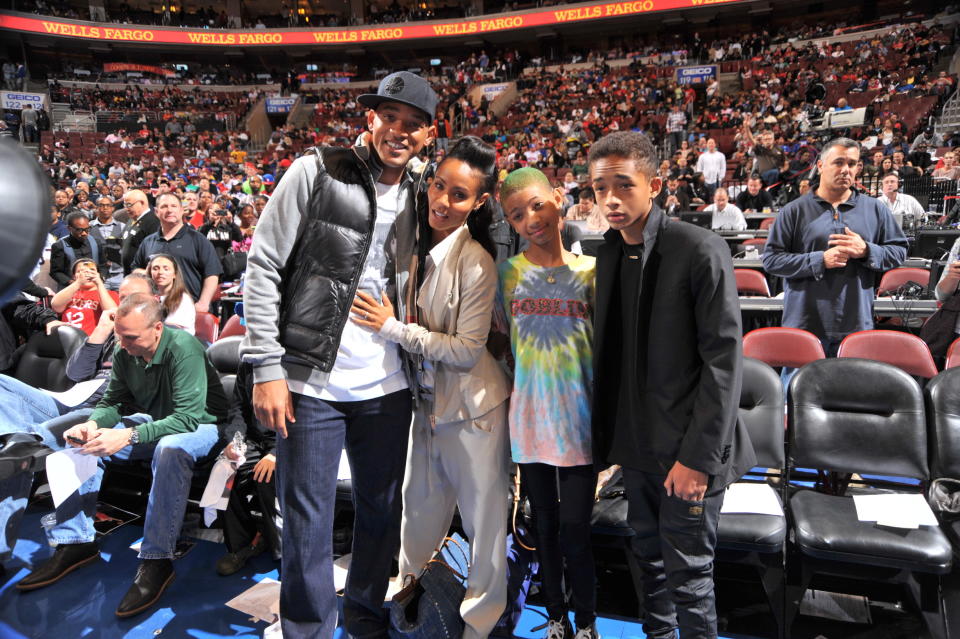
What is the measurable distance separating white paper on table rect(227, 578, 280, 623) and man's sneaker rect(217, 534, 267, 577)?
193mm

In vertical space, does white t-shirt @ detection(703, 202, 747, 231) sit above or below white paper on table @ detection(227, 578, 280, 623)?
above

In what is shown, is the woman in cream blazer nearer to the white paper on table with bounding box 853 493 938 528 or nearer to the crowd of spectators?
the crowd of spectators

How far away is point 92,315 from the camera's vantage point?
4449 millimetres

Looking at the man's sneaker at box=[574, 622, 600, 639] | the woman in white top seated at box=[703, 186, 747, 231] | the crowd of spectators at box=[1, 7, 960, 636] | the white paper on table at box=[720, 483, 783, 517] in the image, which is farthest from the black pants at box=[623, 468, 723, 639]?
the woman in white top seated at box=[703, 186, 747, 231]

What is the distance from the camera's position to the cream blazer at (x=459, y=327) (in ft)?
6.15

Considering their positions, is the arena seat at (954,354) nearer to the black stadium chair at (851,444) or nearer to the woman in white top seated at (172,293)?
the black stadium chair at (851,444)

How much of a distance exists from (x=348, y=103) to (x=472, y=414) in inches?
1074

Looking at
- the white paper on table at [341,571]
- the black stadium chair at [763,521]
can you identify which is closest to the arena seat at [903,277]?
the black stadium chair at [763,521]

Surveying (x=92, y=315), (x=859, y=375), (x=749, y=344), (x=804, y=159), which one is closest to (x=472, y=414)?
(x=859, y=375)

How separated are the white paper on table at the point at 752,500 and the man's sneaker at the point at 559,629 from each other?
→ 2.30 feet

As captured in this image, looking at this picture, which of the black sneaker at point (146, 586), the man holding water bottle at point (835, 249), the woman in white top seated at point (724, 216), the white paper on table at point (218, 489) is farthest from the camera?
the woman in white top seated at point (724, 216)

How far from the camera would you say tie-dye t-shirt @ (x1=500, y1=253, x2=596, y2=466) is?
6.36 ft

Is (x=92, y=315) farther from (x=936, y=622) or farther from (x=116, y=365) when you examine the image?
(x=936, y=622)

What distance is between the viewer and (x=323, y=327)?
5.51 ft
